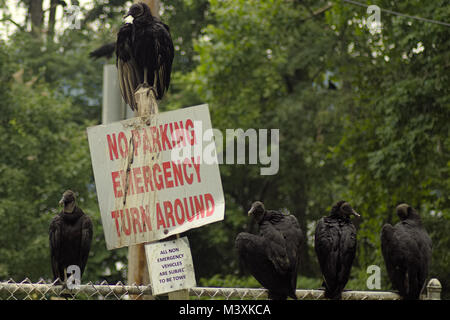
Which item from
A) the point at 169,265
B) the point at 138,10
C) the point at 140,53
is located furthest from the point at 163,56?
the point at 169,265

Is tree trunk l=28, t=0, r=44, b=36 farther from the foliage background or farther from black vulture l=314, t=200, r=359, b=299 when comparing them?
black vulture l=314, t=200, r=359, b=299

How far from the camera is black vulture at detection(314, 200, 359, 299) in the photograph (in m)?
4.23

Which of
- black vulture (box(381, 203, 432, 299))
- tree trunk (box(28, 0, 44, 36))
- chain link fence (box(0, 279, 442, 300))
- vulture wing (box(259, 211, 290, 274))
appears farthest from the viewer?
tree trunk (box(28, 0, 44, 36))

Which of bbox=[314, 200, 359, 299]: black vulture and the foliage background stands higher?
the foliage background

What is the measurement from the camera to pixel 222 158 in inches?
612

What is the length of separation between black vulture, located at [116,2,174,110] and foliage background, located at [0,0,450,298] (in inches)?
211

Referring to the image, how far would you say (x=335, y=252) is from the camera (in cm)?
434

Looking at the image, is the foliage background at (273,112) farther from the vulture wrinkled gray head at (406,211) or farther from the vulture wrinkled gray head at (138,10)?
the vulture wrinkled gray head at (138,10)

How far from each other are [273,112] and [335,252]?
11353mm

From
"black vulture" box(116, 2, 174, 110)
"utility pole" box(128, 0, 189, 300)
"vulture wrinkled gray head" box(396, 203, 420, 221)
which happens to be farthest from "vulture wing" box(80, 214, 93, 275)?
"vulture wrinkled gray head" box(396, 203, 420, 221)

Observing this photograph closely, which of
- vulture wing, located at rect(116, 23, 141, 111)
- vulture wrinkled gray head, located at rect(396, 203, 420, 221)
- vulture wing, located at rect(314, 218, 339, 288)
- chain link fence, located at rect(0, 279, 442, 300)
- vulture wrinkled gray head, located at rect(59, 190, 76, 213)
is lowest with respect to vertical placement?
chain link fence, located at rect(0, 279, 442, 300)

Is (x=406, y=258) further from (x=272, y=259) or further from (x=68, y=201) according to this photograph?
(x=68, y=201)
